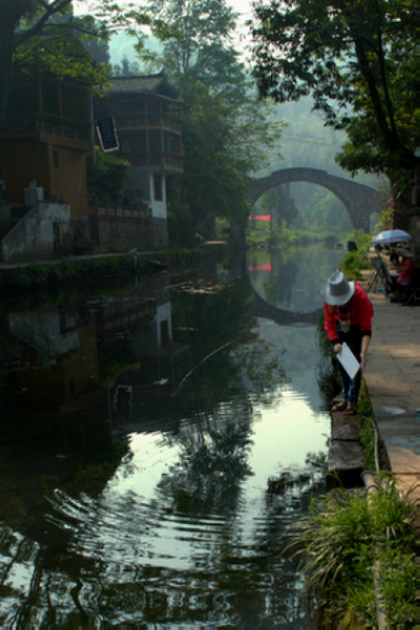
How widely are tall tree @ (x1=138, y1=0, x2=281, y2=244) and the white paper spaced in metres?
30.2

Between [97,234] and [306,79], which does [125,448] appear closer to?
[306,79]

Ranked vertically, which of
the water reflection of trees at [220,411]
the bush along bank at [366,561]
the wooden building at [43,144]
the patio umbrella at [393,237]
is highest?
the wooden building at [43,144]

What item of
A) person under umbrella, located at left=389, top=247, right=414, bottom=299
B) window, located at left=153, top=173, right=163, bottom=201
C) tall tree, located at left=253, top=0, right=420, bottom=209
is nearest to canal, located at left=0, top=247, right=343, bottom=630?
person under umbrella, located at left=389, top=247, right=414, bottom=299

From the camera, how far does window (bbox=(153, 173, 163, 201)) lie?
32.9 meters

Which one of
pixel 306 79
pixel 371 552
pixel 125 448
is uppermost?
pixel 306 79

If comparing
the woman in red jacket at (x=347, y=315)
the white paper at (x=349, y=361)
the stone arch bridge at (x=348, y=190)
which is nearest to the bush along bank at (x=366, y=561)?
the white paper at (x=349, y=361)

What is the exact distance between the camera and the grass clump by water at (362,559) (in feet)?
8.68

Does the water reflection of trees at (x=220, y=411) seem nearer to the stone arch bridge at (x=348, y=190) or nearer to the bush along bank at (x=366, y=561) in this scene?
the bush along bank at (x=366, y=561)

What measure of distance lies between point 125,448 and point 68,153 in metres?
20.9

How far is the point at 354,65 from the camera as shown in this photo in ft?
38.9

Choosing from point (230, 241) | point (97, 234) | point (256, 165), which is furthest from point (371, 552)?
point (230, 241)

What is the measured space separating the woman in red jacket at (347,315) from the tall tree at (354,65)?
7008 millimetres

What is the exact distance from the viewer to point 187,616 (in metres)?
3.21

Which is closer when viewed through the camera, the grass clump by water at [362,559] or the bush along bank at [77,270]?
the grass clump by water at [362,559]
